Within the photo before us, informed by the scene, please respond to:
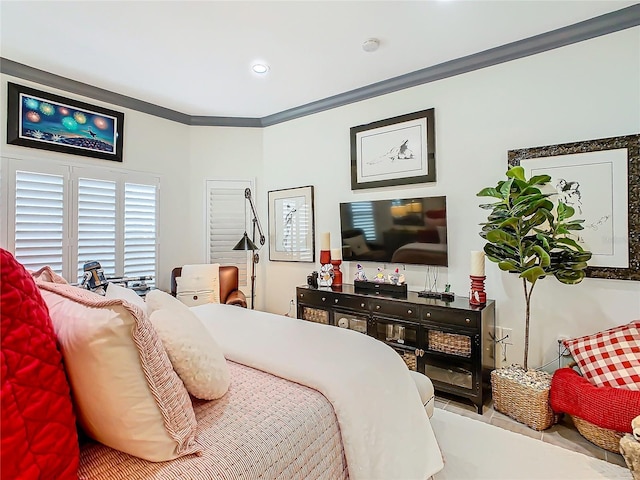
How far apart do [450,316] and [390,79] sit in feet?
7.69

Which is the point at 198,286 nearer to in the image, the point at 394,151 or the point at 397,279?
the point at 397,279

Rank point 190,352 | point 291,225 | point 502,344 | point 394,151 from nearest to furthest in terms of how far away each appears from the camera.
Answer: point 190,352, point 502,344, point 394,151, point 291,225

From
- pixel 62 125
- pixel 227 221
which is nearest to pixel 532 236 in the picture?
pixel 227 221

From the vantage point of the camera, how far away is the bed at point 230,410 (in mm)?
804

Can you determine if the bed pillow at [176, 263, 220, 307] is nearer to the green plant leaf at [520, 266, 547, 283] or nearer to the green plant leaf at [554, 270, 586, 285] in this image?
the green plant leaf at [520, 266, 547, 283]

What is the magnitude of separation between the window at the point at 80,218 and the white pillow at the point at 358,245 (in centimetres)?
231

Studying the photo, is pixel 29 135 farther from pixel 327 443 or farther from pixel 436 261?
pixel 436 261

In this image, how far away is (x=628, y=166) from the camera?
238 cm

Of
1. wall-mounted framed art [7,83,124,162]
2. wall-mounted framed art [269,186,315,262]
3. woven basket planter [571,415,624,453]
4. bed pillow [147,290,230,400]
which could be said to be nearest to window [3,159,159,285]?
wall-mounted framed art [7,83,124,162]

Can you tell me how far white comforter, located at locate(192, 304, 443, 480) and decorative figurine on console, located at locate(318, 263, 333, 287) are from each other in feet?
5.68

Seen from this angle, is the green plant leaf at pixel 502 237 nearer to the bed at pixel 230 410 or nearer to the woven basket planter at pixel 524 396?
the woven basket planter at pixel 524 396

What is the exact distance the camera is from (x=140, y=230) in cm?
389

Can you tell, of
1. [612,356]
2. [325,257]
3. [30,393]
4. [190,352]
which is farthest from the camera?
[325,257]

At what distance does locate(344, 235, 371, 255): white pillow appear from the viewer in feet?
11.7
